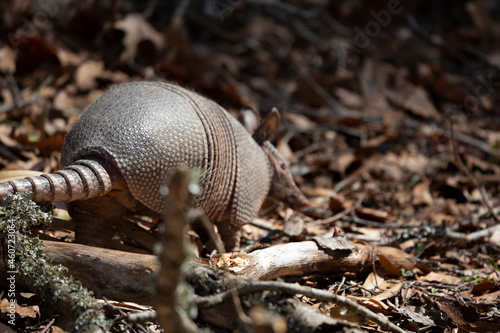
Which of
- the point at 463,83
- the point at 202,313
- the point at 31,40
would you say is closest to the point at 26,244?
the point at 202,313

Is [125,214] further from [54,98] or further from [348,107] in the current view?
[348,107]

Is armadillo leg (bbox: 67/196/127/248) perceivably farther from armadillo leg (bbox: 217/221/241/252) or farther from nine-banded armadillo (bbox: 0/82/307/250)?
armadillo leg (bbox: 217/221/241/252)

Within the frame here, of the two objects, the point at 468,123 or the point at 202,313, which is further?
the point at 468,123

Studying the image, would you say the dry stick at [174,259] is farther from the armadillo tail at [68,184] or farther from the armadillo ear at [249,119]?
the armadillo ear at [249,119]

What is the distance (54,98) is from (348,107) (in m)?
4.33

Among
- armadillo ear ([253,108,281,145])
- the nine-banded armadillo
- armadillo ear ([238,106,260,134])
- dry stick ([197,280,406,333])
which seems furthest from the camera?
armadillo ear ([238,106,260,134])

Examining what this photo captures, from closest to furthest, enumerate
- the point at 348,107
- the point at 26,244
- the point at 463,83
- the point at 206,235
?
the point at 26,244 < the point at 206,235 < the point at 348,107 < the point at 463,83

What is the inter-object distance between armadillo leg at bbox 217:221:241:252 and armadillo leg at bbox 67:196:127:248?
994 mm

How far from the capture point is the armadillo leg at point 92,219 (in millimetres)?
3447

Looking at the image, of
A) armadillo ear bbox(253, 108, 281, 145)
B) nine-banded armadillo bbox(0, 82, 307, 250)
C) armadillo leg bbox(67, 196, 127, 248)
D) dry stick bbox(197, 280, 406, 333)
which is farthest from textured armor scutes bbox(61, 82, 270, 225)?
dry stick bbox(197, 280, 406, 333)

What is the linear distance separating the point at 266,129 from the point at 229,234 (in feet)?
3.49

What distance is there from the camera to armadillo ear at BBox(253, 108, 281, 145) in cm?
449

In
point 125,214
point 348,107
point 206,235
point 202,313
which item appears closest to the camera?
point 202,313

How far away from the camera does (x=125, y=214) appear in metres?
3.75
